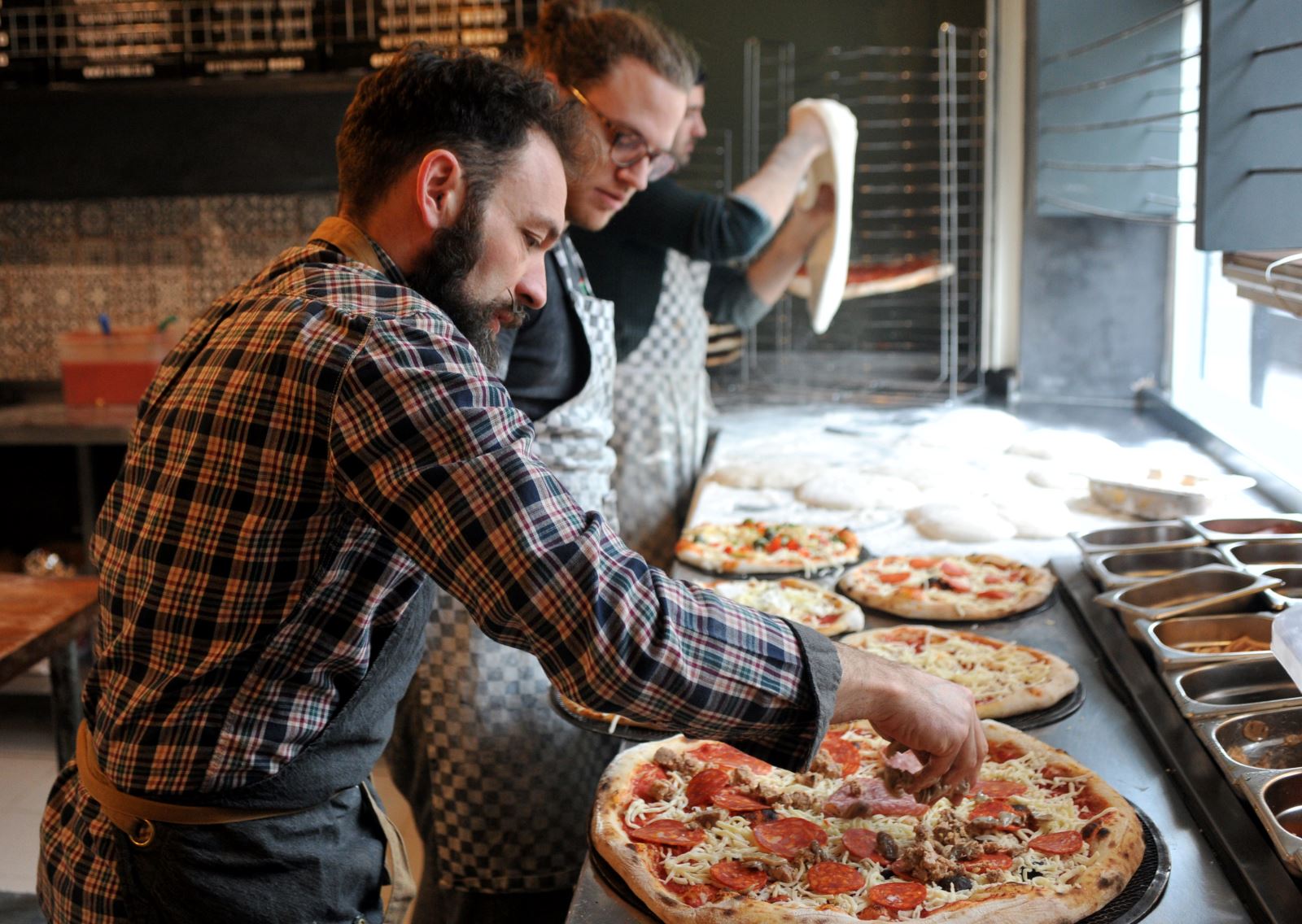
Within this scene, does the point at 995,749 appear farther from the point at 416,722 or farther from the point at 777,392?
the point at 777,392

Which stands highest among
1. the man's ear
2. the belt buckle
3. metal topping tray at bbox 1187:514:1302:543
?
the man's ear

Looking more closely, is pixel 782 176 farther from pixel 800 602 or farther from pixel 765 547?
pixel 800 602

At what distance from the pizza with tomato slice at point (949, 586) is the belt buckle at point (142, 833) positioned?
53.1 inches

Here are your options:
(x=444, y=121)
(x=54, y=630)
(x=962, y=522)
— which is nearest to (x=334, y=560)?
(x=444, y=121)

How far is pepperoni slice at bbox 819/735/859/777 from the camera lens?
5.24 ft

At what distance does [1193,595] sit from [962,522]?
66 cm

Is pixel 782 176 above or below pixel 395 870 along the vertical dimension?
above

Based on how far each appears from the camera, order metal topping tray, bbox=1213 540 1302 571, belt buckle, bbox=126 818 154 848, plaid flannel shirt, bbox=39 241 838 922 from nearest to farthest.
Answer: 1. plaid flannel shirt, bbox=39 241 838 922
2. belt buckle, bbox=126 818 154 848
3. metal topping tray, bbox=1213 540 1302 571

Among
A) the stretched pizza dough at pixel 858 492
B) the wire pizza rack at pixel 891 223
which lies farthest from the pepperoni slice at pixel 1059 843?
the wire pizza rack at pixel 891 223

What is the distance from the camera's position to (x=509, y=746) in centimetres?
225

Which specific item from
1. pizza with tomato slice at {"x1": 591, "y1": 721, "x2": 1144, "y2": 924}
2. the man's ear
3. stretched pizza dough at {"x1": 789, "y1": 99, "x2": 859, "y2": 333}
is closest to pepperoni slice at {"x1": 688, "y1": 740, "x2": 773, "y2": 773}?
pizza with tomato slice at {"x1": 591, "y1": 721, "x2": 1144, "y2": 924}

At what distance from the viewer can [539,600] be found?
98 cm

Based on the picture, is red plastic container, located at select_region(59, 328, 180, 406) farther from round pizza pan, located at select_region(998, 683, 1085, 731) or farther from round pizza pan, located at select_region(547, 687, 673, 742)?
round pizza pan, located at select_region(998, 683, 1085, 731)

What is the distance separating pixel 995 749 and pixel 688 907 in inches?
23.1
